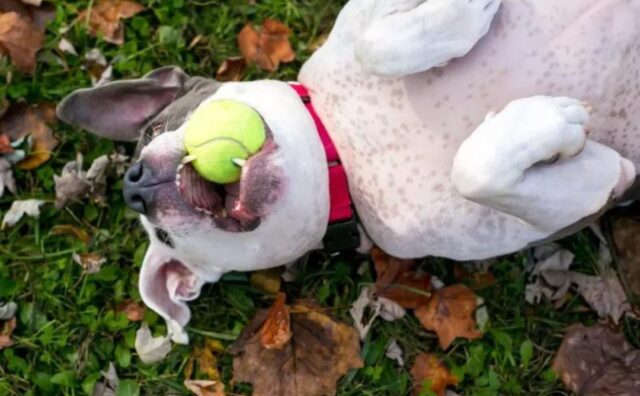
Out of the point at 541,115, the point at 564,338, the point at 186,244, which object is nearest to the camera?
the point at 541,115

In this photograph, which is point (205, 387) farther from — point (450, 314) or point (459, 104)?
point (459, 104)

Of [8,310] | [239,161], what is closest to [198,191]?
[239,161]

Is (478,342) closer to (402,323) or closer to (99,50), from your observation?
(402,323)

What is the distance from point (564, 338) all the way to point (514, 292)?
0.31 metres

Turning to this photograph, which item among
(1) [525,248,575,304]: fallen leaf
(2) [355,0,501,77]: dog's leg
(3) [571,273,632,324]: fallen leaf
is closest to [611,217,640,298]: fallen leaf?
(3) [571,273,632,324]: fallen leaf

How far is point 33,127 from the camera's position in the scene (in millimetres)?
4266

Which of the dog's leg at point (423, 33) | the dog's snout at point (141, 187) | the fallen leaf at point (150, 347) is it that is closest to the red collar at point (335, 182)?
the dog's leg at point (423, 33)

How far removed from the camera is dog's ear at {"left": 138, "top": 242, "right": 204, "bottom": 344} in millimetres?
3441

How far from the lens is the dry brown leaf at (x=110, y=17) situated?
14.1 feet

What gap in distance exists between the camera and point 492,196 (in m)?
2.68

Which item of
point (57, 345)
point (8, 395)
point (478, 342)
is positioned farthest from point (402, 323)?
point (8, 395)

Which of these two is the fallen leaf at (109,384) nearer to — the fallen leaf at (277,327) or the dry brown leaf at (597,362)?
the fallen leaf at (277,327)

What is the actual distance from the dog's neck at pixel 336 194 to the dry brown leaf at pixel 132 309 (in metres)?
1.25

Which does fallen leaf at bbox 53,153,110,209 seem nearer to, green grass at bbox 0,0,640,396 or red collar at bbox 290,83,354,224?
green grass at bbox 0,0,640,396
